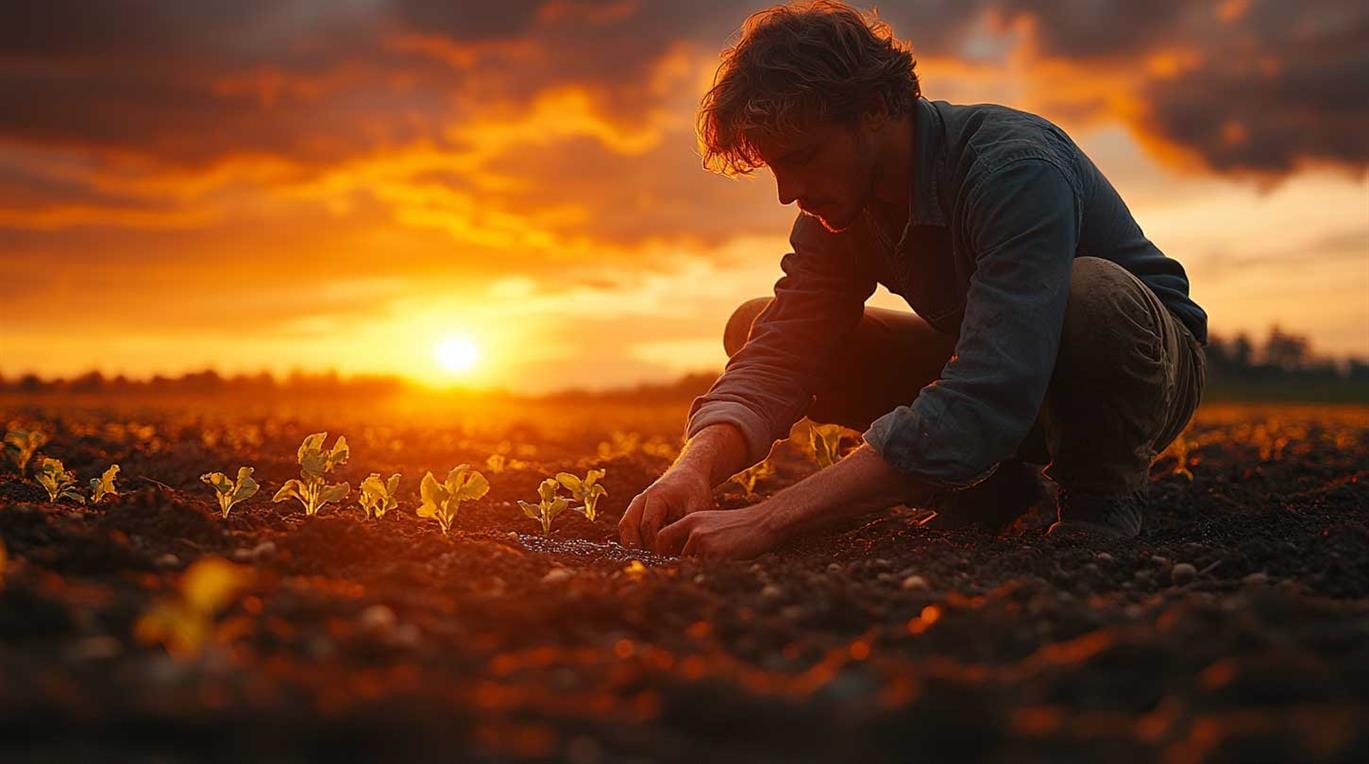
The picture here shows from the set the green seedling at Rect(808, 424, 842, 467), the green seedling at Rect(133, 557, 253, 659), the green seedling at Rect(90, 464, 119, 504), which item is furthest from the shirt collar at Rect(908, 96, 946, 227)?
the green seedling at Rect(90, 464, 119, 504)

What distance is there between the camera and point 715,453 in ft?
12.9

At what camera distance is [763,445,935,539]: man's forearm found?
3.25 metres

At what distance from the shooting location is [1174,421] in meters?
4.40

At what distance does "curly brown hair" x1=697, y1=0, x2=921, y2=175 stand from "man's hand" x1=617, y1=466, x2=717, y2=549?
117 cm

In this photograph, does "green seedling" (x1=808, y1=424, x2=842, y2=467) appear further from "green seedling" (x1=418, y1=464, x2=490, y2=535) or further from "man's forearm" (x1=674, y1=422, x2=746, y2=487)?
"green seedling" (x1=418, y1=464, x2=490, y2=535)

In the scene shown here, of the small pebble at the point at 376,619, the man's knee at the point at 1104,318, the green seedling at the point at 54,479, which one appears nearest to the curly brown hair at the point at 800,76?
the man's knee at the point at 1104,318

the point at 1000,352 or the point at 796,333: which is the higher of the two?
the point at 796,333

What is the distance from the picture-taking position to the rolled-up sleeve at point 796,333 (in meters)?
4.23

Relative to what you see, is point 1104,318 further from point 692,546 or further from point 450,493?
point 450,493

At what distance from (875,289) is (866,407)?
2.05ft

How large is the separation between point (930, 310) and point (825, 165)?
95 centimetres

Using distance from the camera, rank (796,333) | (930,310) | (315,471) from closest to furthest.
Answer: (315,471)
(930,310)
(796,333)

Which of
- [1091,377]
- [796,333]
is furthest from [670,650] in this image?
[796,333]

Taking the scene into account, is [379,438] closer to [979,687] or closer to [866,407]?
[866,407]
